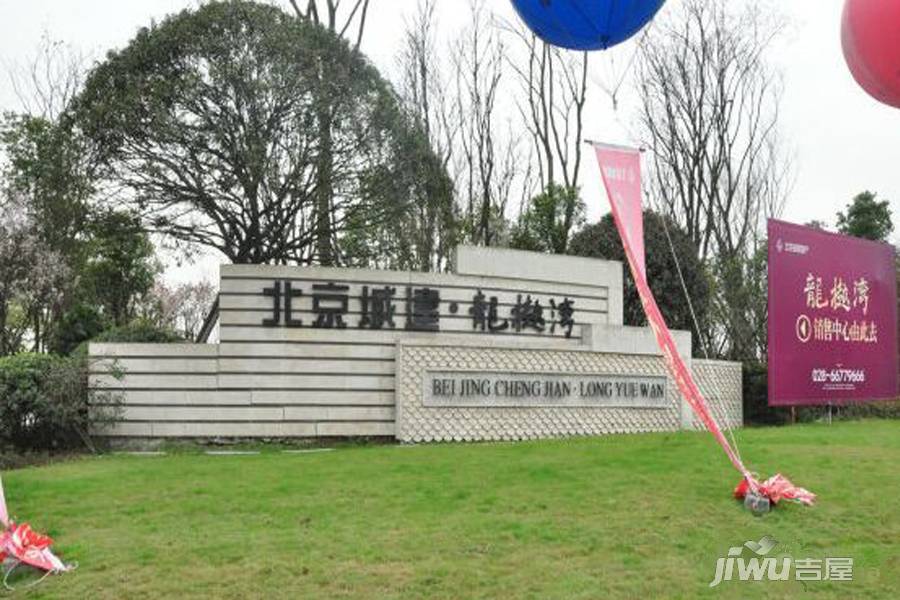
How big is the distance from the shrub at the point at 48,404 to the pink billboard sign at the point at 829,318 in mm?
11752

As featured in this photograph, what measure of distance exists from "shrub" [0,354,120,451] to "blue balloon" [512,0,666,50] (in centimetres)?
997

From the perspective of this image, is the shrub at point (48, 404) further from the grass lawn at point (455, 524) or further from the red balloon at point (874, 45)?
the red balloon at point (874, 45)

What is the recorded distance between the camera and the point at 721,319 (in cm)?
2536

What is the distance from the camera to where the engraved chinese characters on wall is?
1387 centimetres

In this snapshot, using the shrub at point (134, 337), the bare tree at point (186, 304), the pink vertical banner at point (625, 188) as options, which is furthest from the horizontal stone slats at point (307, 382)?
the bare tree at point (186, 304)

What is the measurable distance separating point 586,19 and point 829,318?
1422cm

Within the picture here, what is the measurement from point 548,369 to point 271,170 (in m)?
5.48

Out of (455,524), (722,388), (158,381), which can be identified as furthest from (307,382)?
(722,388)

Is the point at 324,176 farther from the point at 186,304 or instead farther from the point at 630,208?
the point at 186,304

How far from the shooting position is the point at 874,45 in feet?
14.9

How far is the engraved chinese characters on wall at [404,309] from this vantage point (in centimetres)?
1387

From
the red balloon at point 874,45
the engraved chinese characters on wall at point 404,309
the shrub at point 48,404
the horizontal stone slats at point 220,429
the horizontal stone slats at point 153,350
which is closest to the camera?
the red balloon at point 874,45

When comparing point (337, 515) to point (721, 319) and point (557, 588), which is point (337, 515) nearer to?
point (557, 588)

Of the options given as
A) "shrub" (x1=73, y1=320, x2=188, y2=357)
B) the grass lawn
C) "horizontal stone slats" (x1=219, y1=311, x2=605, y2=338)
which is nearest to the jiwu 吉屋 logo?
the grass lawn
